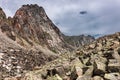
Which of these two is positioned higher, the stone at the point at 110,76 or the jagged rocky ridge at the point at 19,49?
the jagged rocky ridge at the point at 19,49

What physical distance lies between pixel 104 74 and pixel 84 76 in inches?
58.7

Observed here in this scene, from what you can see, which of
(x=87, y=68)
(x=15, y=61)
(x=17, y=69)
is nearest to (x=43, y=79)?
(x=87, y=68)

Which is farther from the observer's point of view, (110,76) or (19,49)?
(19,49)

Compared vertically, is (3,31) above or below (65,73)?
above

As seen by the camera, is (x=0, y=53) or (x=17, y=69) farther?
(x=0, y=53)

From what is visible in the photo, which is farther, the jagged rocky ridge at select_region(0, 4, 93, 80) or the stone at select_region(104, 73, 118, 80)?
the jagged rocky ridge at select_region(0, 4, 93, 80)

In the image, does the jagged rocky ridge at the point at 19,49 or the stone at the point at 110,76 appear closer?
the stone at the point at 110,76

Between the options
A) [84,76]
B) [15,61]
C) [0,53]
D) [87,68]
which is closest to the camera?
[84,76]

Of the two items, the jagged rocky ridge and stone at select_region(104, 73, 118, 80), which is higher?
the jagged rocky ridge

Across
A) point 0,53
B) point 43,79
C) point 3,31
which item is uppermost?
point 3,31

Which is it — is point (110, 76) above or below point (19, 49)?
below

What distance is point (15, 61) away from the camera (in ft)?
266

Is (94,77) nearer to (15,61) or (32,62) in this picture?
(15,61)

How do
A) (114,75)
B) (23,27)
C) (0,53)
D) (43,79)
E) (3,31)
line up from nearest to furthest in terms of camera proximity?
(114,75) → (43,79) → (0,53) → (3,31) → (23,27)
